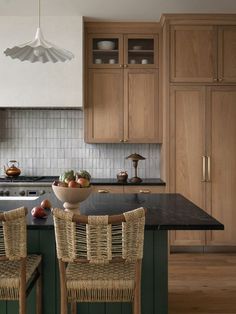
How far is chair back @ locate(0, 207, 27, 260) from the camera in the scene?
5.49 ft

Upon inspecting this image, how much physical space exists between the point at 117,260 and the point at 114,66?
10.2 ft

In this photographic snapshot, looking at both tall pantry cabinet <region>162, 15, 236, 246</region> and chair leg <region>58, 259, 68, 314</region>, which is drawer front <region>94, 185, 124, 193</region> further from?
chair leg <region>58, 259, 68, 314</region>

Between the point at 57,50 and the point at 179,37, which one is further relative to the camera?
the point at 179,37

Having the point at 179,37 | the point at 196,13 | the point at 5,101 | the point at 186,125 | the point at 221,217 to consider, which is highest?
the point at 196,13

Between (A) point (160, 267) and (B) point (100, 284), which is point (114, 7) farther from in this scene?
(B) point (100, 284)

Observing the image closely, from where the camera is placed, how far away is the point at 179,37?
411 cm

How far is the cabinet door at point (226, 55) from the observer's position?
4.11 m

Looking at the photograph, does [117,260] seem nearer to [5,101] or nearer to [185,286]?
[185,286]

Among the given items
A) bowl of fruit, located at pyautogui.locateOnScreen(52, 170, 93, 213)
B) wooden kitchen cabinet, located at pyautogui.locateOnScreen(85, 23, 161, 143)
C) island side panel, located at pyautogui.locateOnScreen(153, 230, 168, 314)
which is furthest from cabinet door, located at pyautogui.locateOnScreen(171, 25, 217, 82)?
island side panel, located at pyautogui.locateOnScreen(153, 230, 168, 314)

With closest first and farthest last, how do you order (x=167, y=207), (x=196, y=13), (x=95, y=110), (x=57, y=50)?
(x=167, y=207), (x=57, y=50), (x=196, y=13), (x=95, y=110)

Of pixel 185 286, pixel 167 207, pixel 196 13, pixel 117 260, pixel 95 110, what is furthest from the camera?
pixel 95 110

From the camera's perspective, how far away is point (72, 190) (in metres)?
2.10

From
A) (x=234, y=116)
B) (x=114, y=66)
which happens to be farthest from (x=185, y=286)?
(x=114, y=66)

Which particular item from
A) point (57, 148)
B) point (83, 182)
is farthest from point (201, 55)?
point (83, 182)
